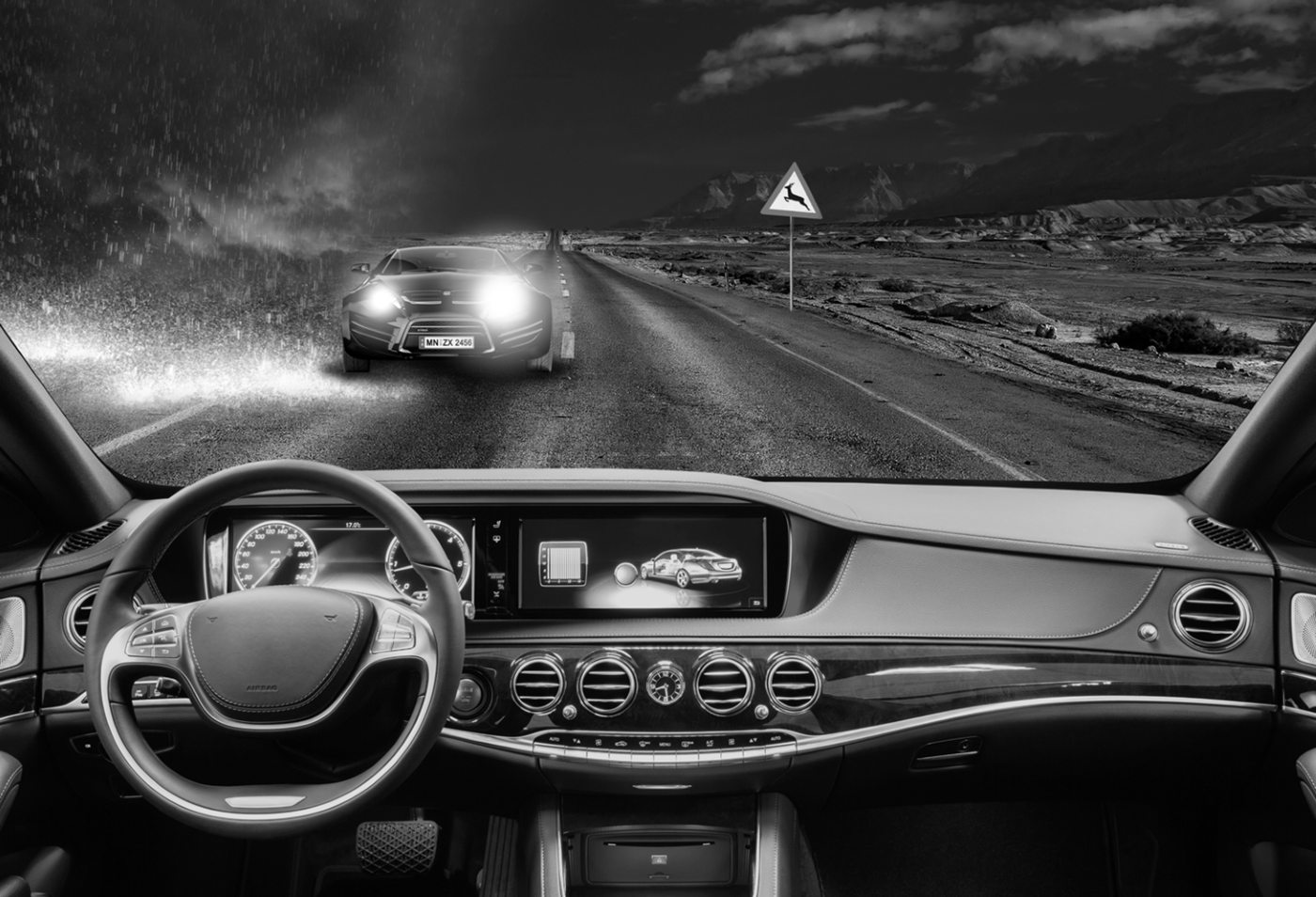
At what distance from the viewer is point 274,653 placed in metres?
2.09

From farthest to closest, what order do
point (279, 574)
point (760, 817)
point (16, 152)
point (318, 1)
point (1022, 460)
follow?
point (1022, 460), point (318, 1), point (16, 152), point (760, 817), point (279, 574)

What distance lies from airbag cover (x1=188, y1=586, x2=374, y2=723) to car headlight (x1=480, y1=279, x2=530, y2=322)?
283 cm

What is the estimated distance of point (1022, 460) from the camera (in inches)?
167

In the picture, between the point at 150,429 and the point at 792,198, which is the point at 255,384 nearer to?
the point at 150,429

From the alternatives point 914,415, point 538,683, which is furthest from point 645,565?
point 914,415

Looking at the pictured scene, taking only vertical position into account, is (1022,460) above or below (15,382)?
below

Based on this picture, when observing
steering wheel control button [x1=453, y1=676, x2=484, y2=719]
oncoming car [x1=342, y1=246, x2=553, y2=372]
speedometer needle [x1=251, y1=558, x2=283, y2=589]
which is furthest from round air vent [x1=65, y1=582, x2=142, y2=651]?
oncoming car [x1=342, y1=246, x2=553, y2=372]

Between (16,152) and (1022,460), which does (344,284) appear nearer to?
(16,152)

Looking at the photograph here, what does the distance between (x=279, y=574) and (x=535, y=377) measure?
3658 millimetres

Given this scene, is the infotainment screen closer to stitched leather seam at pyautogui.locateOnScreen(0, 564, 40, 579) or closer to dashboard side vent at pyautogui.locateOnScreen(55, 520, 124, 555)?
dashboard side vent at pyautogui.locateOnScreen(55, 520, 124, 555)

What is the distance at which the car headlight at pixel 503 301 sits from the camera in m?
4.82

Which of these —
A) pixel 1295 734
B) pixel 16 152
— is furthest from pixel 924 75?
pixel 16 152

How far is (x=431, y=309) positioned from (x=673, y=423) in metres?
1.34

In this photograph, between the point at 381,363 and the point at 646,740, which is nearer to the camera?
the point at 646,740
